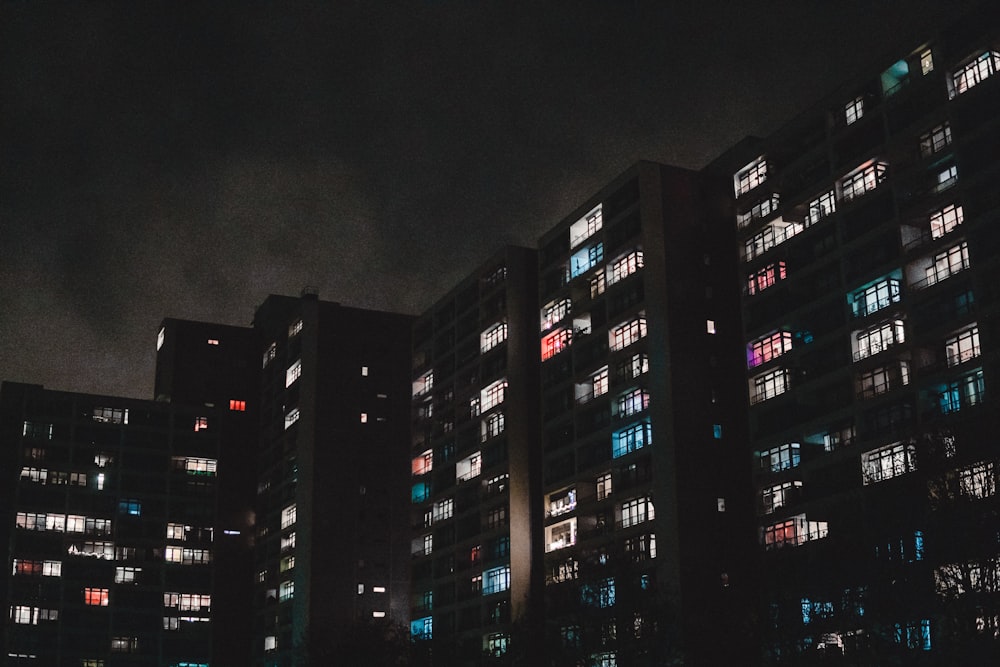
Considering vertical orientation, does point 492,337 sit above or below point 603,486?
above

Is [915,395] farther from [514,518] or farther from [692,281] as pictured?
[514,518]

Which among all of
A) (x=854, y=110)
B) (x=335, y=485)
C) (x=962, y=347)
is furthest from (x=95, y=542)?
(x=962, y=347)

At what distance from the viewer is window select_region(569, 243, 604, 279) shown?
13288 cm

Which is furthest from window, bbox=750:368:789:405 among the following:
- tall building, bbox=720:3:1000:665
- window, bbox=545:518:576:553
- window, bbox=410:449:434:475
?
window, bbox=410:449:434:475

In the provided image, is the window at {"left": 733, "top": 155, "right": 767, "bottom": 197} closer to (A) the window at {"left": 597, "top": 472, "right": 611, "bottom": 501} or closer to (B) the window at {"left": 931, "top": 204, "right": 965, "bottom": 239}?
(B) the window at {"left": 931, "top": 204, "right": 965, "bottom": 239}

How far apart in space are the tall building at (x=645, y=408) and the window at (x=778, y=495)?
16.7 ft

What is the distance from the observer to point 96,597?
7436 inches

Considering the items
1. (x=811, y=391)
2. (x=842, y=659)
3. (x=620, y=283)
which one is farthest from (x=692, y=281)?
(x=842, y=659)

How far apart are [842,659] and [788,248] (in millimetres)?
46073

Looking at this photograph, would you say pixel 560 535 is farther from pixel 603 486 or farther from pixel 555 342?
pixel 555 342

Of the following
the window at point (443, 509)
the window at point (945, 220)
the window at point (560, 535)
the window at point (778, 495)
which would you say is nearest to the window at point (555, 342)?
the window at point (560, 535)

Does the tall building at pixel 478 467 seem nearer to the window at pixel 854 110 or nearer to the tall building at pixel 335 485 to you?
the tall building at pixel 335 485

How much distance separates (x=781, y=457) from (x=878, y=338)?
14.0 meters

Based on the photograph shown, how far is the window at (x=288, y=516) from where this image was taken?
179m
